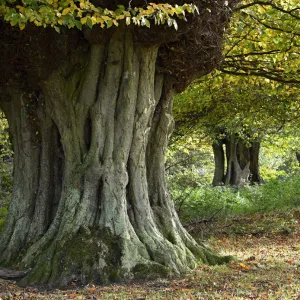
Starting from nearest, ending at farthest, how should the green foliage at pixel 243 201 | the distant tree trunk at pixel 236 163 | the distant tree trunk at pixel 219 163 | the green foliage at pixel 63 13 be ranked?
1. the green foliage at pixel 63 13
2. the green foliage at pixel 243 201
3. the distant tree trunk at pixel 236 163
4. the distant tree trunk at pixel 219 163

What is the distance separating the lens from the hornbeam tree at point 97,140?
265 inches

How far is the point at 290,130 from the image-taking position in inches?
897

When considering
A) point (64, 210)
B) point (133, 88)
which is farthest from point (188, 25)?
point (64, 210)

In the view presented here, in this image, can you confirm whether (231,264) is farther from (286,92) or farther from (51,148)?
(286,92)

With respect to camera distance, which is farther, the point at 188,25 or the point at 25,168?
the point at 25,168

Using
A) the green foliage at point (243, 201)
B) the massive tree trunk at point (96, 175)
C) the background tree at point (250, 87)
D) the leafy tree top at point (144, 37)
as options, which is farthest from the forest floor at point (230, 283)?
the green foliage at point (243, 201)

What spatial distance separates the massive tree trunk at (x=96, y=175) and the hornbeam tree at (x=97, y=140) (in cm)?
2

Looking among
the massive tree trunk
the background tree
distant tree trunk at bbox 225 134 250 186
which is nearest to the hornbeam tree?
the massive tree trunk

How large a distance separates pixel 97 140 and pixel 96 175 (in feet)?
1.76

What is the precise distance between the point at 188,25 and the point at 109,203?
2.84m

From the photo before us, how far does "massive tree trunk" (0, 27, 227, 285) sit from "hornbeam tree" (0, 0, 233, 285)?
2cm

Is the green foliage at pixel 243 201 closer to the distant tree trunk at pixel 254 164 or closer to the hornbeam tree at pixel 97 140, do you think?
the hornbeam tree at pixel 97 140

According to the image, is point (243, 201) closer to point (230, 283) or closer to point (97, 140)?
point (97, 140)

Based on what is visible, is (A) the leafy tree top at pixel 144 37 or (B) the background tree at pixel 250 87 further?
(B) the background tree at pixel 250 87
